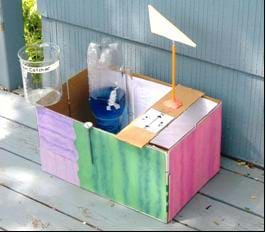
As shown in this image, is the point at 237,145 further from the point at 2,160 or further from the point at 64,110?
the point at 2,160

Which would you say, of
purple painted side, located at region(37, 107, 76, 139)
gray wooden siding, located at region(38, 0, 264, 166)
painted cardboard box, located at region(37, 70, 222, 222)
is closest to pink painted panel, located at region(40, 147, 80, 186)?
painted cardboard box, located at region(37, 70, 222, 222)

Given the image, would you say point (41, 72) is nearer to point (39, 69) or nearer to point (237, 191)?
point (39, 69)

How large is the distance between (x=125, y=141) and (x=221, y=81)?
0.41 meters

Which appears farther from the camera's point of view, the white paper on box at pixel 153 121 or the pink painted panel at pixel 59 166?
the pink painted panel at pixel 59 166

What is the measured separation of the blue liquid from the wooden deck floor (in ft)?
0.78

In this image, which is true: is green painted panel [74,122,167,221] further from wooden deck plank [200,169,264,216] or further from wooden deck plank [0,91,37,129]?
wooden deck plank [0,91,37,129]

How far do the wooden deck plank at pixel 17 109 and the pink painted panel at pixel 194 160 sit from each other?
2.16ft

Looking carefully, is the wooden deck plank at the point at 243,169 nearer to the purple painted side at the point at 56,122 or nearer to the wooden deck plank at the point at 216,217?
the wooden deck plank at the point at 216,217

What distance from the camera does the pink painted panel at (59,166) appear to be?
229cm

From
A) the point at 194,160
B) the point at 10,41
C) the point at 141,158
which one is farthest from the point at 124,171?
the point at 10,41

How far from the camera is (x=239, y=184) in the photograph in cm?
231

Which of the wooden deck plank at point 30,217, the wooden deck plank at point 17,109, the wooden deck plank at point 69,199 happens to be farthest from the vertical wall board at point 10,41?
the wooden deck plank at point 30,217

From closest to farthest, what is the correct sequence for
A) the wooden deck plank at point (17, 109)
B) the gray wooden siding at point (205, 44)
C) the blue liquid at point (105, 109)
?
1. the gray wooden siding at point (205, 44)
2. the blue liquid at point (105, 109)
3. the wooden deck plank at point (17, 109)

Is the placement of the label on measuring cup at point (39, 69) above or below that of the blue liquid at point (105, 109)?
above
